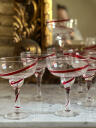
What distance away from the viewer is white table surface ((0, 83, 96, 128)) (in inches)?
33.8

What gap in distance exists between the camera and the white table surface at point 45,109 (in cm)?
86

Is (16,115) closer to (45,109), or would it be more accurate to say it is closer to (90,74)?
(45,109)

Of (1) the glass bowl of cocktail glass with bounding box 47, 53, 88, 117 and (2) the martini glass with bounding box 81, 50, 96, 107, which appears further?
(2) the martini glass with bounding box 81, 50, 96, 107

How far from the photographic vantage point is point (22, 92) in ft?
4.32

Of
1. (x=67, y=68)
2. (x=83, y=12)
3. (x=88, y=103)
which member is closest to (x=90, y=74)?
(x=88, y=103)

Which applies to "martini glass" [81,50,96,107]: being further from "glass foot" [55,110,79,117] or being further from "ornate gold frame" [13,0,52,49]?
"ornate gold frame" [13,0,52,49]

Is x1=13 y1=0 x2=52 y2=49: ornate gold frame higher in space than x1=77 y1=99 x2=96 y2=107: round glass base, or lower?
higher

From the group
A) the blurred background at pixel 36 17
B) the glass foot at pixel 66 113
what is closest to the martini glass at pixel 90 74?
the glass foot at pixel 66 113

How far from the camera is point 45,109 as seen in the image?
101 centimetres

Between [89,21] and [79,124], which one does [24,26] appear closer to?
[89,21]

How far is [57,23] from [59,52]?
0.15 m

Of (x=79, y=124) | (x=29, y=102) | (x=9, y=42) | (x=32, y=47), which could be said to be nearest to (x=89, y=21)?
(x=32, y=47)

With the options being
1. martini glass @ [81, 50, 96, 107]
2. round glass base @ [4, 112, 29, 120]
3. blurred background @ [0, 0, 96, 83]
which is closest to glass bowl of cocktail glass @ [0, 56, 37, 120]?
round glass base @ [4, 112, 29, 120]

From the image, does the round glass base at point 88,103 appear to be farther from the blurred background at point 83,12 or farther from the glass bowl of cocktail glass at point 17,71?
the blurred background at point 83,12
